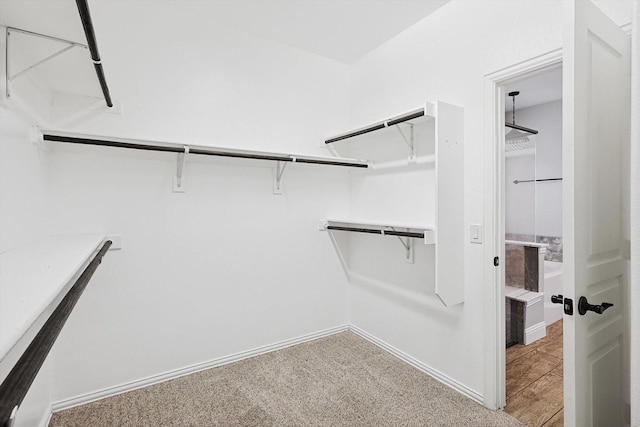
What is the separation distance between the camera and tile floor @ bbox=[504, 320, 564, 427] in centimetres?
188

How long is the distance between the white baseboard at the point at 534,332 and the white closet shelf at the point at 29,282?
3342 millimetres

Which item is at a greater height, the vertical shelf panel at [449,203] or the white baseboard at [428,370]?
the vertical shelf panel at [449,203]

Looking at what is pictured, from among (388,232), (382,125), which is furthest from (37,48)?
(388,232)

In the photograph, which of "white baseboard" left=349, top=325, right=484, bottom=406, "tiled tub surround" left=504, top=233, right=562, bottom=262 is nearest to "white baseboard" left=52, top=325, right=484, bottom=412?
"white baseboard" left=349, top=325, right=484, bottom=406

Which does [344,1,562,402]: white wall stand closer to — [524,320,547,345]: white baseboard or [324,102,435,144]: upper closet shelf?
[324,102,435,144]: upper closet shelf

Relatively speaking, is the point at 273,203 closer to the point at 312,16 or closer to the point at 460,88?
the point at 312,16

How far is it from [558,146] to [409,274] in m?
2.83

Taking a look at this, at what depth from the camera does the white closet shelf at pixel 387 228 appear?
1.98 m

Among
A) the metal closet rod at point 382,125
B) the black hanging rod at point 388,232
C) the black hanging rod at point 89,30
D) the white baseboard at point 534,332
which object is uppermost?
the metal closet rod at point 382,125

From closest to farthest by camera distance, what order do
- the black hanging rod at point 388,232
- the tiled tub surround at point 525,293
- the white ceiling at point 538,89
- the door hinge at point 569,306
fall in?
the door hinge at point 569,306
the black hanging rod at point 388,232
the tiled tub surround at point 525,293
the white ceiling at point 538,89

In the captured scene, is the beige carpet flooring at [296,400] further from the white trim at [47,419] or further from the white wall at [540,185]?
the white wall at [540,185]

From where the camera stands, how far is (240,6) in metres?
2.22

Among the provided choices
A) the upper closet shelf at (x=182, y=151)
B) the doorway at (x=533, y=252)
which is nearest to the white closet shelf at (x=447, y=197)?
the doorway at (x=533, y=252)

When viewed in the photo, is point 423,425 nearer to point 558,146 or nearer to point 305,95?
point 305,95
